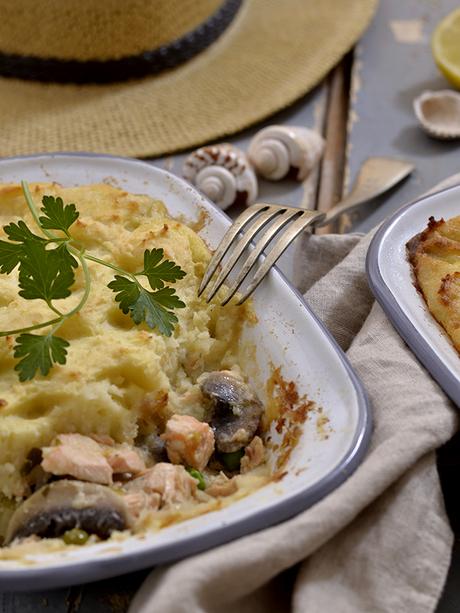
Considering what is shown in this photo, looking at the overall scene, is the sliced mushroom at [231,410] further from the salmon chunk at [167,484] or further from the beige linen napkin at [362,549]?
the beige linen napkin at [362,549]

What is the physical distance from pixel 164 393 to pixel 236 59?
2.25m

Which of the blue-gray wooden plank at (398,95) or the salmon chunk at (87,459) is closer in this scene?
the salmon chunk at (87,459)

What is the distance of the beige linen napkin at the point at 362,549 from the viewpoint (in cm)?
158

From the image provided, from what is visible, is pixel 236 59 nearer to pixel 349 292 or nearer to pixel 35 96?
pixel 35 96

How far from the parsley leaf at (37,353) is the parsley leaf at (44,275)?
0.40 feet

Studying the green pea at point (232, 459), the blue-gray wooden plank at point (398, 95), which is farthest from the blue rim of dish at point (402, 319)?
the blue-gray wooden plank at point (398, 95)

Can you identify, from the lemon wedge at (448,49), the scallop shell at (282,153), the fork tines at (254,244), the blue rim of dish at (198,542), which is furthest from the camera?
the lemon wedge at (448,49)

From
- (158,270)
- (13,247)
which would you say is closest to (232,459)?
(158,270)

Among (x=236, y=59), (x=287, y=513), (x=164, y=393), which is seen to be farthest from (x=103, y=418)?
(x=236, y=59)

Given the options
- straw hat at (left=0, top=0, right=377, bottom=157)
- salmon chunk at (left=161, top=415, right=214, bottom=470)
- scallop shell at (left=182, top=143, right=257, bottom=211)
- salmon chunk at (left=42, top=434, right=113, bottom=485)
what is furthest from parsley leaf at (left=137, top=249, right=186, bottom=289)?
straw hat at (left=0, top=0, right=377, bottom=157)

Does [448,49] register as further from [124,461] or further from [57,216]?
[124,461]

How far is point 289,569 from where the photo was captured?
1.77 m

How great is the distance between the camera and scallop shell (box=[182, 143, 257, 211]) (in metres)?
2.99

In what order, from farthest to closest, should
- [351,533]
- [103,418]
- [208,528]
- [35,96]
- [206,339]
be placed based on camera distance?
1. [35,96]
2. [206,339]
3. [103,418]
4. [351,533]
5. [208,528]
